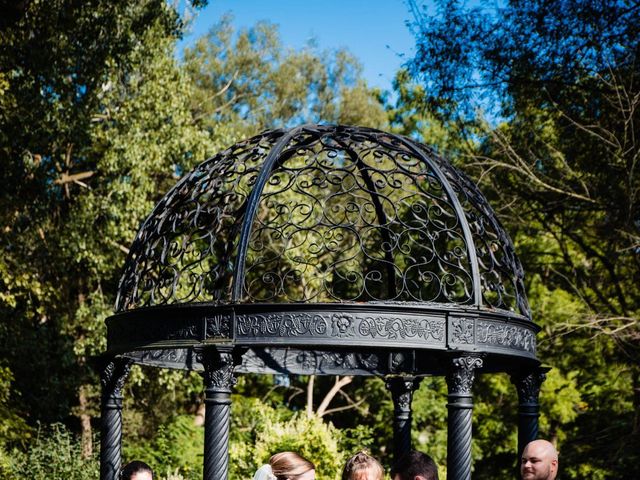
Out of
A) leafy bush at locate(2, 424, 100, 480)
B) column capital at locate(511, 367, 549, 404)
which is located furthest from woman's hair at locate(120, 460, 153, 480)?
leafy bush at locate(2, 424, 100, 480)

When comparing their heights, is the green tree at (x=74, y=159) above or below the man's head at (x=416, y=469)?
above

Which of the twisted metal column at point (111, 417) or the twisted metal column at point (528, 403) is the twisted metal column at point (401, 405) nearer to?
the twisted metal column at point (528, 403)

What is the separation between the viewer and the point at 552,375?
68.6 feet

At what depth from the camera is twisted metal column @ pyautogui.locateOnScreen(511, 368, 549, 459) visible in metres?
7.92

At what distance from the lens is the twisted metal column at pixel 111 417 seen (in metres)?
8.01

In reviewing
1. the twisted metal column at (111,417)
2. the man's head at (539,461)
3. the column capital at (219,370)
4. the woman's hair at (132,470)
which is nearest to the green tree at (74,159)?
the twisted metal column at (111,417)

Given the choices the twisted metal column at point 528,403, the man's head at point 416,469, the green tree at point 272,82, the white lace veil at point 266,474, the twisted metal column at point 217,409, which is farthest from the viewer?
the green tree at point 272,82

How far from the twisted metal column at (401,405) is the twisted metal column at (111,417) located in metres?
3.01

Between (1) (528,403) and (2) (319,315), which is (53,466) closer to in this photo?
(1) (528,403)

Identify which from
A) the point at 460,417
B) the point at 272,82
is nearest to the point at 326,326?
the point at 460,417

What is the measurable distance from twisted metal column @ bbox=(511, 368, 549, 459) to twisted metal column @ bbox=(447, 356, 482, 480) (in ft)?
4.12

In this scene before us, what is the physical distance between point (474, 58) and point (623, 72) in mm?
2519

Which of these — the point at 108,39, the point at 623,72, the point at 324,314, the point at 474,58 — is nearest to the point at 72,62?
the point at 108,39

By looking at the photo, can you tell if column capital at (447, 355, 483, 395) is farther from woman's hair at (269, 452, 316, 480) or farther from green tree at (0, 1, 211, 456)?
green tree at (0, 1, 211, 456)
